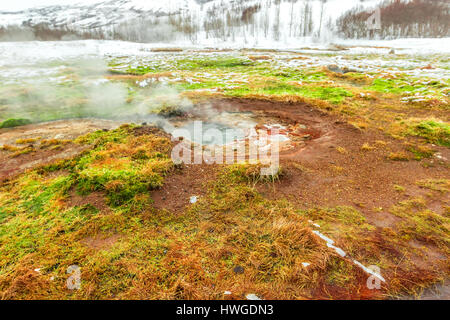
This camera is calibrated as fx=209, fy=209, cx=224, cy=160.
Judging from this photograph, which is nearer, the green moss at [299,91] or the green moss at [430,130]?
the green moss at [430,130]

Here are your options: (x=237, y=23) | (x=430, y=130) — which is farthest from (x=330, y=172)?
(x=237, y=23)

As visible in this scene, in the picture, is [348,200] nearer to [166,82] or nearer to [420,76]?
[166,82]

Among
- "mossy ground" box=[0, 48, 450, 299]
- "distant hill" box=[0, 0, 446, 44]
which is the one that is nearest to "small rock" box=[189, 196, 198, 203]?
"mossy ground" box=[0, 48, 450, 299]

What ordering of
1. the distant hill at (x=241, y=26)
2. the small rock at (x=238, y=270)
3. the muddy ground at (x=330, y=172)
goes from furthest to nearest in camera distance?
1. the distant hill at (x=241, y=26)
2. the muddy ground at (x=330, y=172)
3. the small rock at (x=238, y=270)

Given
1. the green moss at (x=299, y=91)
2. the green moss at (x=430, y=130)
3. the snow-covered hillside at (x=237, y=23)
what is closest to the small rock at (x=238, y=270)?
the green moss at (x=430, y=130)

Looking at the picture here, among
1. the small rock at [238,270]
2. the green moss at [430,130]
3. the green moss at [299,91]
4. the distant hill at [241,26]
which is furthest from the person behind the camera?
the distant hill at [241,26]

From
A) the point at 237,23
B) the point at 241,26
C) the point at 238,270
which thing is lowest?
the point at 238,270

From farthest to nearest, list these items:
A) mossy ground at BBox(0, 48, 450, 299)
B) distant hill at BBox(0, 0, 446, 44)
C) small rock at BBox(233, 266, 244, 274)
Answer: distant hill at BBox(0, 0, 446, 44), small rock at BBox(233, 266, 244, 274), mossy ground at BBox(0, 48, 450, 299)

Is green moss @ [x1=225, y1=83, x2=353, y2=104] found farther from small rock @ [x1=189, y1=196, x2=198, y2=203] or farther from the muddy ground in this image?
small rock @ [x1=189, y1=196, x2=198, y2=203]

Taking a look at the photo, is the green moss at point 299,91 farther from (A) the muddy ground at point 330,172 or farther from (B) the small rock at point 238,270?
(B) the small rock at point 238,270

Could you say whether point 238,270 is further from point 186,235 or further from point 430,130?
point 430,130

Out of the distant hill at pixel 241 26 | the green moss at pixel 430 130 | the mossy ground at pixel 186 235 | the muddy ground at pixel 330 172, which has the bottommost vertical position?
the mossy ground at pixel 186 235

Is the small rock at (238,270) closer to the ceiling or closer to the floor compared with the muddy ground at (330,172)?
closer to the floor

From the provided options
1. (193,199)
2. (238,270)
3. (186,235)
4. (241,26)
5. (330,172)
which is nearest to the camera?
(238,270)
